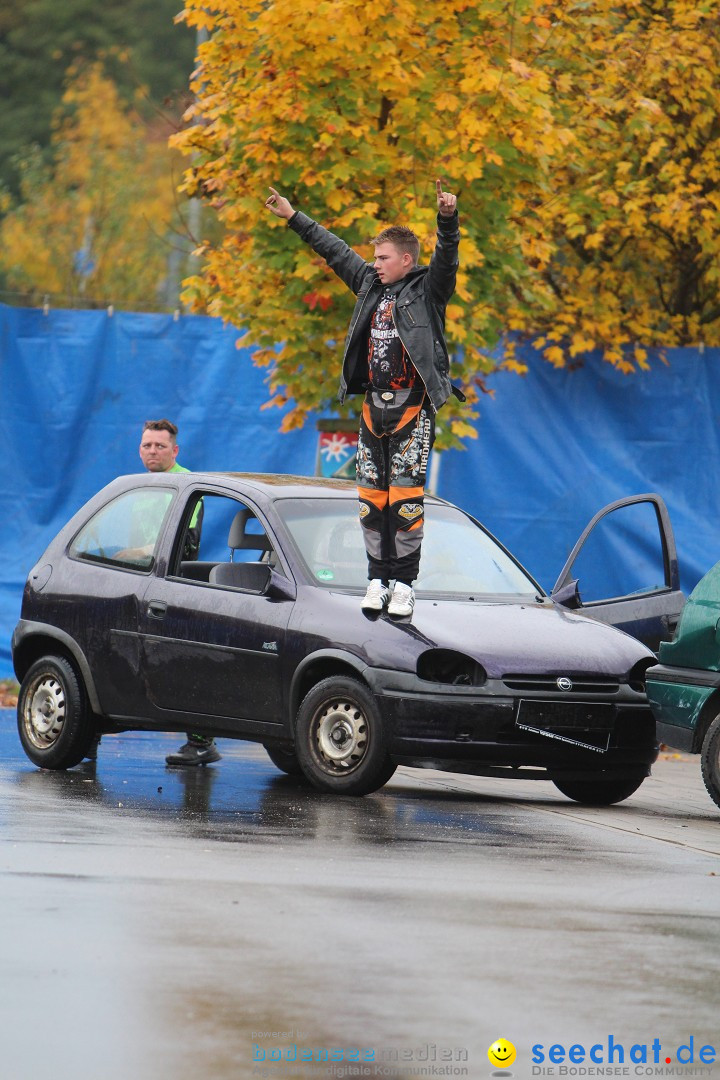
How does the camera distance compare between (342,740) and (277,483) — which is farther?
(277,483)

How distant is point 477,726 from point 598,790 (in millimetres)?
1387

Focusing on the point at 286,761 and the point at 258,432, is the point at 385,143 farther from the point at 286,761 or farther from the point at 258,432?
the point at 286,761

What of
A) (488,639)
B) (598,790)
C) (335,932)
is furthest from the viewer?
(598,790)

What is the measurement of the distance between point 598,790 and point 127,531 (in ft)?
9.36

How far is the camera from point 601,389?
16.2 meters

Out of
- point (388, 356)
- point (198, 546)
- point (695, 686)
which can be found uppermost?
point (388, 356)

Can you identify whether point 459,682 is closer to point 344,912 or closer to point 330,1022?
point 344,912

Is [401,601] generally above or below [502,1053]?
above

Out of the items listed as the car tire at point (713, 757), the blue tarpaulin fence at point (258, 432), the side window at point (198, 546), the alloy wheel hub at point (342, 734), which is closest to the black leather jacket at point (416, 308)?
the side window at point (198, 546)

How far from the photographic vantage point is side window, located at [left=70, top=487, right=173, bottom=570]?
11359mm

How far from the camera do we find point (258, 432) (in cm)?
1628

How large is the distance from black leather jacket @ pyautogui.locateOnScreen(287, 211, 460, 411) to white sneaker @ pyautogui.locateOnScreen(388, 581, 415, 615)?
0.90m

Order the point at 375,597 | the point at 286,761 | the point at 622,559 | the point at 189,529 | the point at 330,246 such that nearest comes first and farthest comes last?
the point at 375,597, the point at 330,246, the point at 189,529, the point at 286,761, the point at 622,559

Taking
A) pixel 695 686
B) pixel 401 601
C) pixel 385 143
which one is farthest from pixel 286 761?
pixel 385 143
